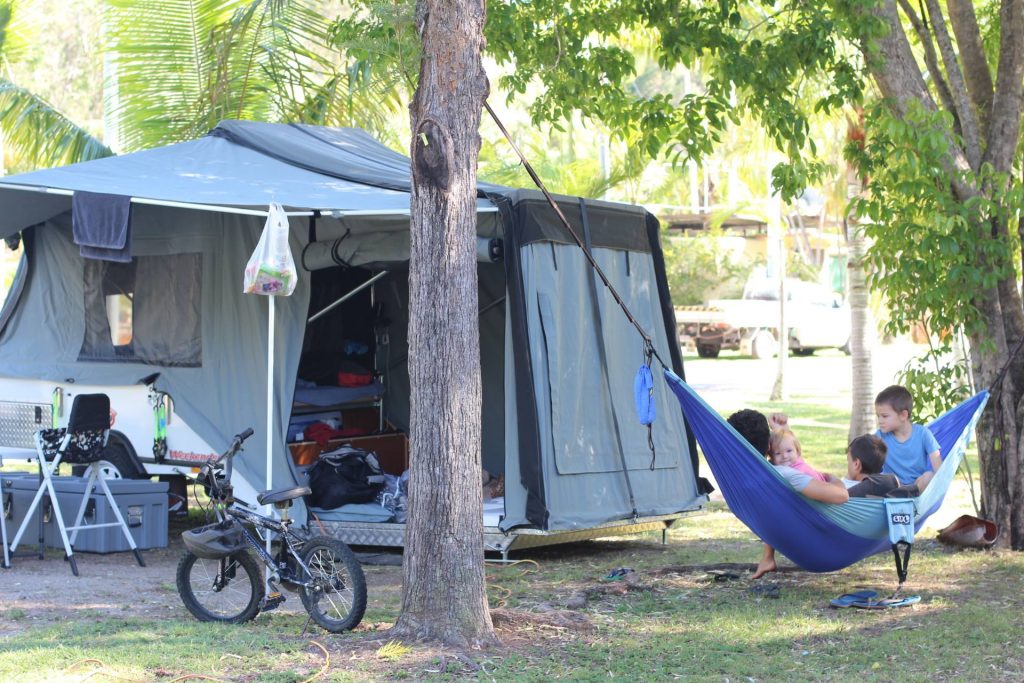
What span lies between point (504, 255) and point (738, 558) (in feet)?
7.86

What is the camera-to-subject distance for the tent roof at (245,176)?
23.7 feet

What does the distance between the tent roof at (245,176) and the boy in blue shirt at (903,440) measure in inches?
104

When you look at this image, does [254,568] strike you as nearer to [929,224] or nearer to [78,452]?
[78,452]

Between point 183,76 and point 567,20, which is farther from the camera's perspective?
point 183,76

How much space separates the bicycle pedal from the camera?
5859 millimetres

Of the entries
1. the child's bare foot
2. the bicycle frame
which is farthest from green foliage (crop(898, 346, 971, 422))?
the bicycle frame

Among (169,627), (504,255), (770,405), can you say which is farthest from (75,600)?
(770,405)

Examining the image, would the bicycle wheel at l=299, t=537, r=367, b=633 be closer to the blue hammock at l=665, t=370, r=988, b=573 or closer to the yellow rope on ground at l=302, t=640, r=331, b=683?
the yellow rope on ground at l=302, t=640, r=331, b=683

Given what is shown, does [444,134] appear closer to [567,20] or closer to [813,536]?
[813,536]

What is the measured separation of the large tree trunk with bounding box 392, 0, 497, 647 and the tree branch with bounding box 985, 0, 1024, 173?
398cm

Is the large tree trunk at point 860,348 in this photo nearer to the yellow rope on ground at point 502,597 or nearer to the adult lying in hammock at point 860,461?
the adult lying in hammock at point 860,461

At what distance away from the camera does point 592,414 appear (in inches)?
306

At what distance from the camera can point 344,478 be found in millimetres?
8047

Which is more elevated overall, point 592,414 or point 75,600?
point 592,414
